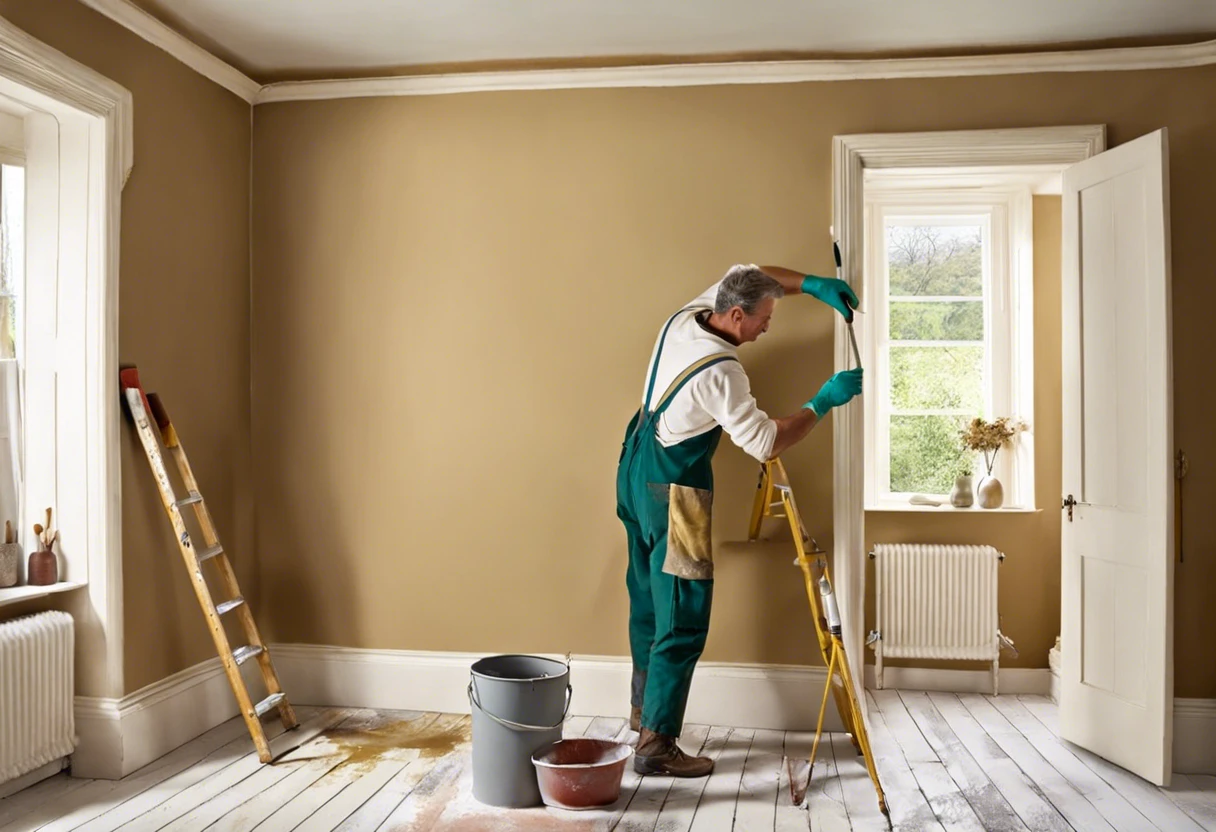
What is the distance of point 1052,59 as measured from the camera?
160 inches

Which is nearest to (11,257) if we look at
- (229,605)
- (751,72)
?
(229,605)

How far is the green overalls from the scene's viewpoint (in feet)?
11.7

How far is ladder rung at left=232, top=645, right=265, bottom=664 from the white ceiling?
245 cm

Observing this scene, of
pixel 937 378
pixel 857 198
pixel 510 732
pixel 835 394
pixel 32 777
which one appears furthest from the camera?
pixel 937 378

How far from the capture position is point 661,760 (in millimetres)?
3592

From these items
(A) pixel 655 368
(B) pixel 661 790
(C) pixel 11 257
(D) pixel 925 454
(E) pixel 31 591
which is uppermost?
(C) pixel 11 257

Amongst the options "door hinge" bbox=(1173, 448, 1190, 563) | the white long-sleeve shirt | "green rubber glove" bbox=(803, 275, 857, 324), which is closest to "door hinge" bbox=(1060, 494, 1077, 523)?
"door hinge" bbox=(1173, 448, 1190, 563)

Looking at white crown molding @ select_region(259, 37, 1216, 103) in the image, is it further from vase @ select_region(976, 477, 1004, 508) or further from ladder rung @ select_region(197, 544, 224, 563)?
ladder rung @ select_region(197, 544, 224, 563)

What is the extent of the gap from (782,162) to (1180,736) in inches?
109

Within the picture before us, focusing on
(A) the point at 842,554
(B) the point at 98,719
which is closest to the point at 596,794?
(A) the point at 842,554

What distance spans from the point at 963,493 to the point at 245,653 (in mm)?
3402

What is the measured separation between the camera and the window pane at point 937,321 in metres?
5.20

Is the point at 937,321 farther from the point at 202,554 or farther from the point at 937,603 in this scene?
the point at 202,554

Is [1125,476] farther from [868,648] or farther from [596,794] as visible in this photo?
[596,794]
